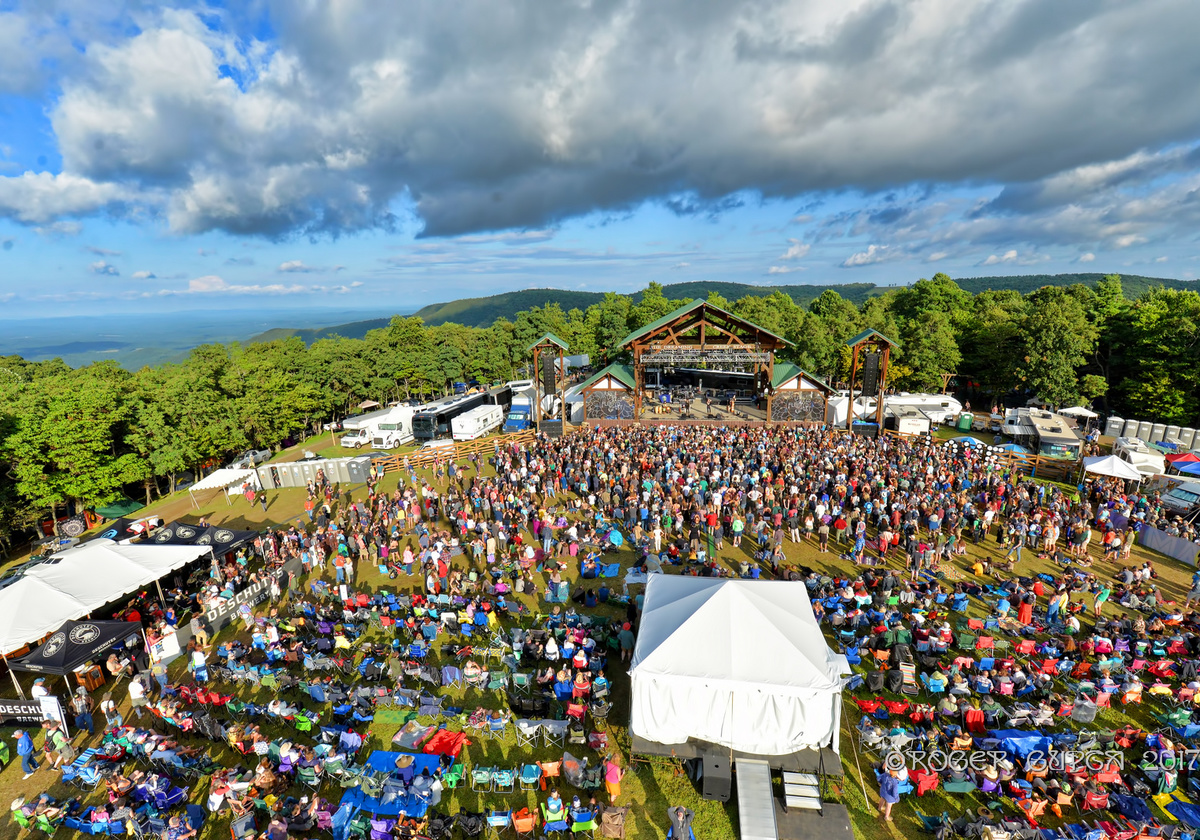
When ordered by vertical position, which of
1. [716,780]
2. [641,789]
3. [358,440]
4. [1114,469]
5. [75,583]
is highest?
[75,583]

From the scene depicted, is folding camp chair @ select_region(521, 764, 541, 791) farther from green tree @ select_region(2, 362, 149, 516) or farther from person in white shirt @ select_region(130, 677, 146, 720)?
green tree @ select_region(2, 362, 149, 516)

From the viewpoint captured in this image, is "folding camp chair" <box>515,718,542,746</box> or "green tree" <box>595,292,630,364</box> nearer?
"folding camp chair" <box>515,718,542,746</box>

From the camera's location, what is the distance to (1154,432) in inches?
1059

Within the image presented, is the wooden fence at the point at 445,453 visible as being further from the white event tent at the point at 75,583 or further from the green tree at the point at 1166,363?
the green tree at the point at 1166,363

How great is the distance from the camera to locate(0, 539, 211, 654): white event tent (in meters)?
10.2

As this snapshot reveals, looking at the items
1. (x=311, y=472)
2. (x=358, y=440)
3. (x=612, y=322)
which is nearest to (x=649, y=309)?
(x=612, y=322)

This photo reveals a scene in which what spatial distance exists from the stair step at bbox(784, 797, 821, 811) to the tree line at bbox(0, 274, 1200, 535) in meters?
28.9

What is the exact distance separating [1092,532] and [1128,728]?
10560 mm

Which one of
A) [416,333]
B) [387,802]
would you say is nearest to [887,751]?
[387,802]

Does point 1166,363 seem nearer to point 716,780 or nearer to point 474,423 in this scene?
point 716,780

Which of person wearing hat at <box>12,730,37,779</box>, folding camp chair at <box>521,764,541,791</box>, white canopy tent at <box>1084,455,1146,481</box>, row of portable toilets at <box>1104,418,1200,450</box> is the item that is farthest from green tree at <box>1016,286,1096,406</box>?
person wearing hat at <box>12,730,37,779</box>

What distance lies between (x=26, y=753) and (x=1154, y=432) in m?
43.0

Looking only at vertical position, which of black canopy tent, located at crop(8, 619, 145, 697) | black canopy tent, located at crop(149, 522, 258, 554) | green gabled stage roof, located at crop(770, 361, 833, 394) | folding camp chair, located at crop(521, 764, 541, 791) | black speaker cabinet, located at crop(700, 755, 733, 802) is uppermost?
green gabled stage roof, located at crop(770, 361, 833, 394)

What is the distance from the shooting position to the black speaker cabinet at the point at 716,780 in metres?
7.70
